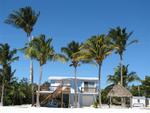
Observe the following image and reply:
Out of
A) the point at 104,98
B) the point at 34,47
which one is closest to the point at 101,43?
the point at 34,47

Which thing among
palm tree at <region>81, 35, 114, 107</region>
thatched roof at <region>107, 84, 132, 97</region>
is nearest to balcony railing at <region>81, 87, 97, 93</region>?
thatched roof at <region>107, 84, 132, 97</region>

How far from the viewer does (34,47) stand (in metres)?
41.9

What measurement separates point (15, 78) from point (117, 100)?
1914 centimetres

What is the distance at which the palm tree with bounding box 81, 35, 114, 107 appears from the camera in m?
41.8

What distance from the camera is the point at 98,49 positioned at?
41812 millimetres

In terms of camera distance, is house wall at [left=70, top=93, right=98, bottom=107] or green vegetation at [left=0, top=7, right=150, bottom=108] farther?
house wall at [left=70, top=93, right=98, bottom=107]

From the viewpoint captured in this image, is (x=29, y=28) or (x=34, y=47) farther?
(x=29, y=28)

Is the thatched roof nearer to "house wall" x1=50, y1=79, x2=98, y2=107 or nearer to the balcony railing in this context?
"house wall" x1=50, y1=79, x2=98, y2=107

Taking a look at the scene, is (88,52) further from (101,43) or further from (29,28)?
(29,28)

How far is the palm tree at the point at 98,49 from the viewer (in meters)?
41.8

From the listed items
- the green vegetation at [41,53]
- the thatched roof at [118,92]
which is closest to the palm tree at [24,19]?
the green vegetation at [41,53]

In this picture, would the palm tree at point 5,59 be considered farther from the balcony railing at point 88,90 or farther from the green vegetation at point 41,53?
the balcony railing at point 88,90

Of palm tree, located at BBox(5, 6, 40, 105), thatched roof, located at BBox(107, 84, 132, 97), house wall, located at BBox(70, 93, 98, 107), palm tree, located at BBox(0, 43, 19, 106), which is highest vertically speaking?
palm tree, located at BBox(5, 6, 40, 105)

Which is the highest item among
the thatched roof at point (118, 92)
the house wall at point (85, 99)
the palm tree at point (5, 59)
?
the palm tree at point (5, 59)
